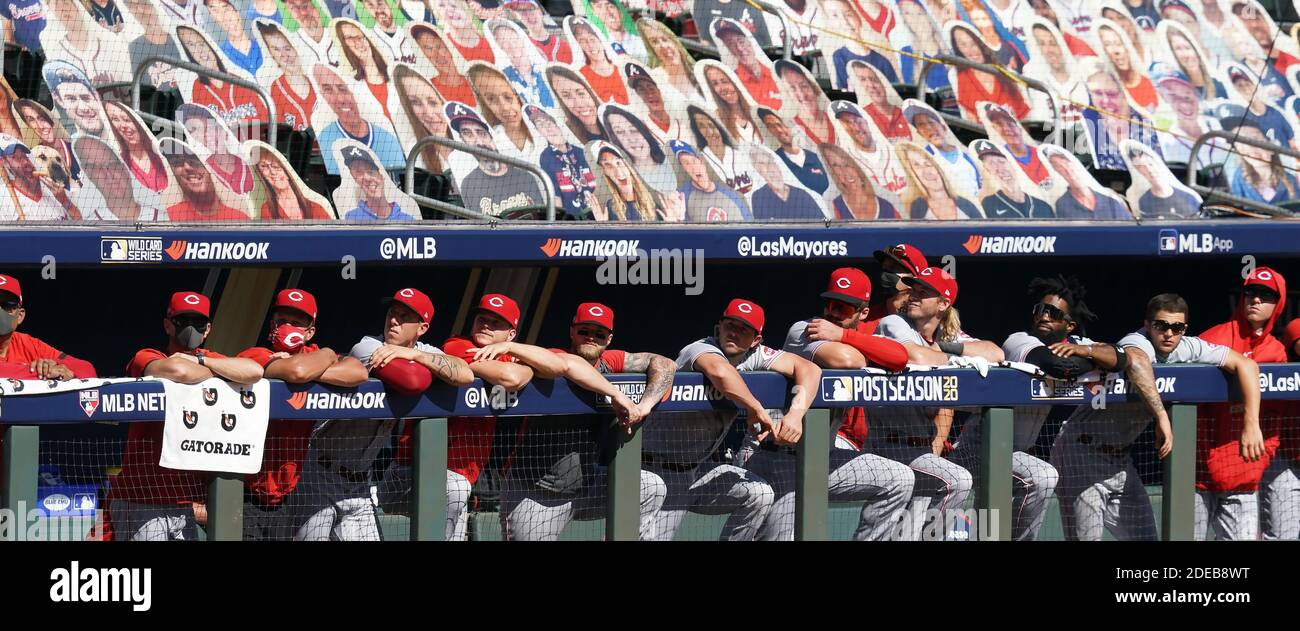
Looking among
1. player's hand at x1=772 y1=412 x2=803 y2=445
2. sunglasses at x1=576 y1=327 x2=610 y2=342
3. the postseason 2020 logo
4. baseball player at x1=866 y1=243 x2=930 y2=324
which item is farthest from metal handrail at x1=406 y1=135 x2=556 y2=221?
player's hand at x1=772 y1=412 x2=803 y2=445

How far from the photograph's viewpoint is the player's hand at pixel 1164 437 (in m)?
5.04

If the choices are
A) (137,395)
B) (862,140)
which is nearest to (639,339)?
(862,140)

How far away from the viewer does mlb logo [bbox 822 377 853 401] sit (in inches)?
193

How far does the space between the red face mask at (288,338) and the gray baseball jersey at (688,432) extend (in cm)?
107

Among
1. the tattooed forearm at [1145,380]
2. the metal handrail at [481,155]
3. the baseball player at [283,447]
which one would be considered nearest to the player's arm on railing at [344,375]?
the baseball player at [283,447]

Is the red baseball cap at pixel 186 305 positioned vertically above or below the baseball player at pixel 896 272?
below

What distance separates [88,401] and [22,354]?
1.36 m

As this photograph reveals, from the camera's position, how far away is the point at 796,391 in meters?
4.82

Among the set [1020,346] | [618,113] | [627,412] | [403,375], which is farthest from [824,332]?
[618,113]

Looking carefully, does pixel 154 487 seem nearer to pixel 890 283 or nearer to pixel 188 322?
pixel 188 322

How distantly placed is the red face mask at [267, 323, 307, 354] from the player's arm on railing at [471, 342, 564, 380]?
1.89 feet

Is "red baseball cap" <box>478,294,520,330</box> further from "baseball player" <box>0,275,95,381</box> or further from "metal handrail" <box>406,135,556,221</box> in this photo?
"metal handrail" <box>406,135,556,221</box>

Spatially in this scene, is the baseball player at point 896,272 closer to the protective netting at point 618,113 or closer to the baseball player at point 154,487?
the protective netting at point 618,113

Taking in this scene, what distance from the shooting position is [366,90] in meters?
8.45
